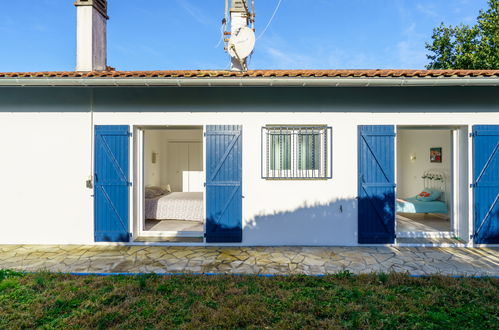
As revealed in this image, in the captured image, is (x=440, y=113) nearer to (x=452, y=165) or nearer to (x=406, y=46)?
(x=452, y=165)

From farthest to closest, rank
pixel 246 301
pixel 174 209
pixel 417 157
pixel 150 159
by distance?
pixel 417 157, pixel 150 159, pixel 174 209, pixel 246 301

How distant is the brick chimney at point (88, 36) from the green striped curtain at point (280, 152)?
403 cm

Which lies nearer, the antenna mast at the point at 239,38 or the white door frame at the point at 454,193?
the white door frame at the point at 454,193

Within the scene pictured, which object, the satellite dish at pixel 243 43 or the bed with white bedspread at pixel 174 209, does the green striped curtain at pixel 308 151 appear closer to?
the satellite dish at pixel 243 43

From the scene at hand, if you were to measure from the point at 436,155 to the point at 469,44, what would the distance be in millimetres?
8103

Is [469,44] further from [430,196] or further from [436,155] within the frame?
[430,196]

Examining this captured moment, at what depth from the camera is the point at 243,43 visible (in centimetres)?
578

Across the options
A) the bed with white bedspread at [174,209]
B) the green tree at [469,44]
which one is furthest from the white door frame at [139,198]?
the green tree at [469,44]

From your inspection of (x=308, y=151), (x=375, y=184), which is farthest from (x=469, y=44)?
(x=308, y=151)

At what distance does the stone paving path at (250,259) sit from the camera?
383 cm

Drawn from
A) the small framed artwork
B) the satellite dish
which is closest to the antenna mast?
the satellite dish

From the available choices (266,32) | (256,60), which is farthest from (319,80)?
(266,32)

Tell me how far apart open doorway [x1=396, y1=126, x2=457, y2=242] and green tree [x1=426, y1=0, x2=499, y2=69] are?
19.2ft

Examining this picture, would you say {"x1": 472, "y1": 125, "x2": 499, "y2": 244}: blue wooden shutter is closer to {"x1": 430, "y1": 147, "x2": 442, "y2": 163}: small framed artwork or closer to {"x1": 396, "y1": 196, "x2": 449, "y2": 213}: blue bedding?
{"x1": 396, "y1": 196, "x2": 449, "y2": 213}: blue bedding
